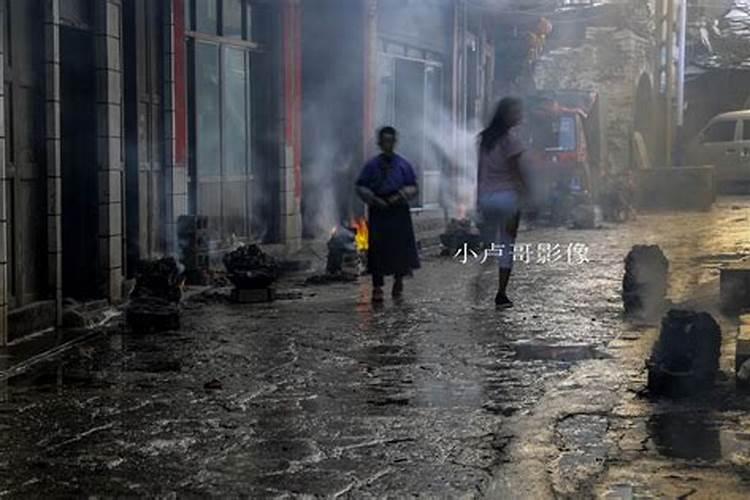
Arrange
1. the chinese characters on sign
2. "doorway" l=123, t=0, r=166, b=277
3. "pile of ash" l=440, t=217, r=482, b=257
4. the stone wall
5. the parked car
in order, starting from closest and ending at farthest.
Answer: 1. "doorway" l=123, t=0, r=166, b=277
2. the chinese characters on sign
3. "pile of ash" l=440, t=217, r=482, b=257
4. the parked car
5. the stone wall

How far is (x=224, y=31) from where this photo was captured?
14.5 m

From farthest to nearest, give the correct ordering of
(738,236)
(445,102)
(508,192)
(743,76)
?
(743,76) < (445,102) < (738,236) < (508,192)

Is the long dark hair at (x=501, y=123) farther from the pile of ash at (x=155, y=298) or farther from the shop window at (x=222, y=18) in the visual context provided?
the shop window at (x=222, y=18)

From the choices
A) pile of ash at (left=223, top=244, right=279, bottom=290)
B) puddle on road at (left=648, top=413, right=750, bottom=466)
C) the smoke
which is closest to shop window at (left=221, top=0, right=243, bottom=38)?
pile of ash at (left=223, top=244, right=279, bottom=290)

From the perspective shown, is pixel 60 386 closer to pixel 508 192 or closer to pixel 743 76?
pixel 508 192

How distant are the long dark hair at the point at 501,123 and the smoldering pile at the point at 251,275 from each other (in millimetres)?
2282

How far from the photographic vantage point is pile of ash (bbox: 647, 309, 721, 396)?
6.79m

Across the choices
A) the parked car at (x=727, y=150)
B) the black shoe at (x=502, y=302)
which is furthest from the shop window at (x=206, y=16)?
the parked car at (x=727, y=150)

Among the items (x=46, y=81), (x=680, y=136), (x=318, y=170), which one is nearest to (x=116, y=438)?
(x=46, y=81)

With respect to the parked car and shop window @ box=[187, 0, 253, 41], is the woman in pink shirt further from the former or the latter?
the parked car

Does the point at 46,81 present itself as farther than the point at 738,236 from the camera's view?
No

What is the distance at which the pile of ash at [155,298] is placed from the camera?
9.52m

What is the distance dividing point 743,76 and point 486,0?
16871 mm

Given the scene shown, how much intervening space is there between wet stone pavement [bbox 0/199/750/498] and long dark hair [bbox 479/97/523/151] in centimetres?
150
